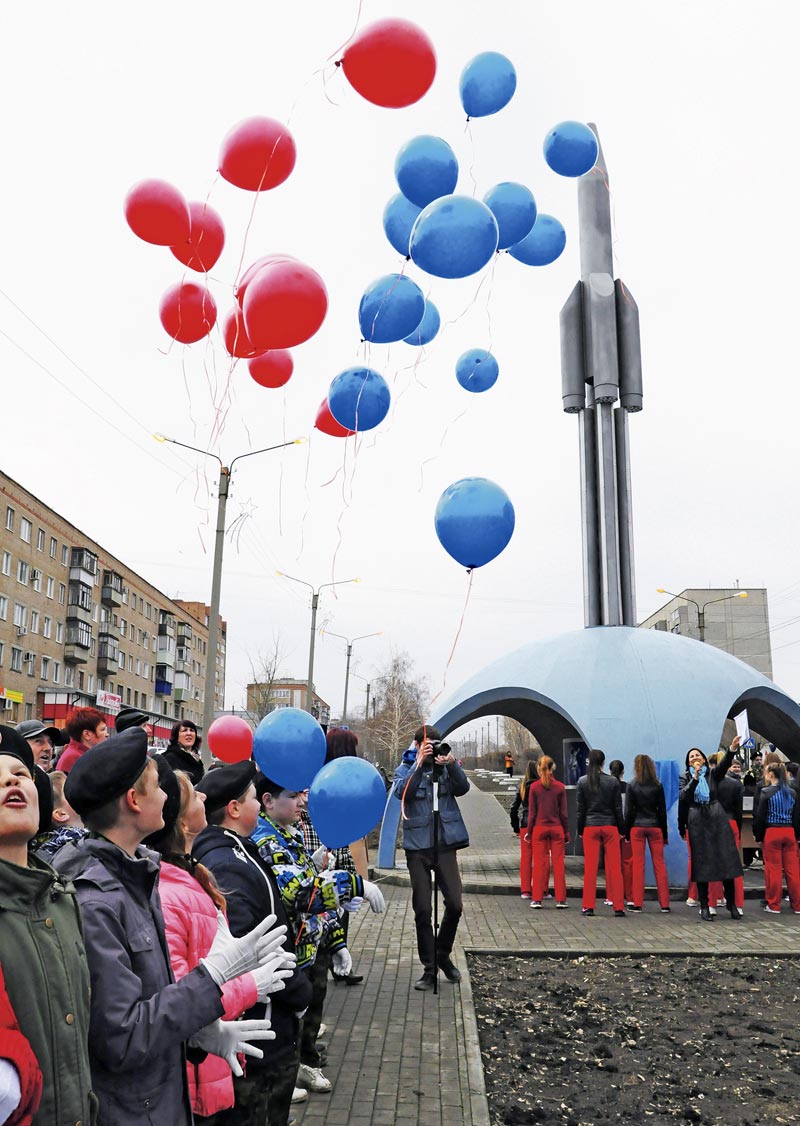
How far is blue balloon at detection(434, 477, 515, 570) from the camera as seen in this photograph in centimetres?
681

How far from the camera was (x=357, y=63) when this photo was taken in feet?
18.5

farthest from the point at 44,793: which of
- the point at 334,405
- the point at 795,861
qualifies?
the point at 795,861

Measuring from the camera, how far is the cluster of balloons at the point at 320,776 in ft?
17.9

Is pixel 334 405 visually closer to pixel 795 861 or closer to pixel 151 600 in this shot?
pixel 795 861

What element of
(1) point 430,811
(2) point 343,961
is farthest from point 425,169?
(2) point 343,961

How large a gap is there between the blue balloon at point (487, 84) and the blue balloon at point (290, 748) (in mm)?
4867

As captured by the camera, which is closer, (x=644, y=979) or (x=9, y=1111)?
(x=9, y=1111)

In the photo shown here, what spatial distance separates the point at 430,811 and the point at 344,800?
216cm

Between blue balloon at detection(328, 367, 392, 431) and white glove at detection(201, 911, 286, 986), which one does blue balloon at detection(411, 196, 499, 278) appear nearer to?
blue balloon at detection(328, 367, 392, 431)

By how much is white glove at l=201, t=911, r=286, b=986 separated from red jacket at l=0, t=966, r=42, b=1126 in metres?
0.54

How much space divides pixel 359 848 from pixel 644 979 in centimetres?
278

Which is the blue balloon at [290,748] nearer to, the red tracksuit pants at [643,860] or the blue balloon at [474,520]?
the blue balloon at [474,520]

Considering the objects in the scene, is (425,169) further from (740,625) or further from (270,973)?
(740,625)

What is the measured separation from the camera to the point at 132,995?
2.24 metres
